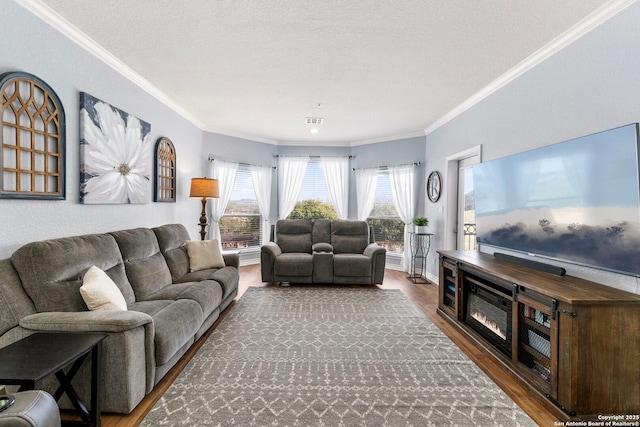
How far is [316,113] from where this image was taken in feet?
14.7

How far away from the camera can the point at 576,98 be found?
2.32 m

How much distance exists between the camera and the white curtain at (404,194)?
5617mm

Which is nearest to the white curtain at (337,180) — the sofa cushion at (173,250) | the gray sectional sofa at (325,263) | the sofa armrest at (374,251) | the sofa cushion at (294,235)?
the sofa cushion at (294,235)

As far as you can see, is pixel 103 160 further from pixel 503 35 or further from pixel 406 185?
pixel 406 185

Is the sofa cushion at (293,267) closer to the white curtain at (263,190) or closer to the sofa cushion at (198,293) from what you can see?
the sofa cushion at (198,293)

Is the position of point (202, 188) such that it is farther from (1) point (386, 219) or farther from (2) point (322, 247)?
(1) point (386, 219)

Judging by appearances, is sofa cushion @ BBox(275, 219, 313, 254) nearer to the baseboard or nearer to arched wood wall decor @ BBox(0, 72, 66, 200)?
the baseboard

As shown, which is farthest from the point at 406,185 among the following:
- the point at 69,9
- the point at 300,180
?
the point at 69,9

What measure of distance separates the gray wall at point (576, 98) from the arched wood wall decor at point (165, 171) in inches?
161

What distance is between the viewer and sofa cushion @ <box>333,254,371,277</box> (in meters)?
4.63

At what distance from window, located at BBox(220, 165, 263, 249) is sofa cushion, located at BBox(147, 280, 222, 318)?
2.84m

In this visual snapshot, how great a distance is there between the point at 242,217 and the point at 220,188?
77 centimetres

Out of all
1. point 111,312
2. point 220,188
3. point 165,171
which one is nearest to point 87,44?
point 165,171

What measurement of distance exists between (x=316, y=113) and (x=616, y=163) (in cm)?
346
